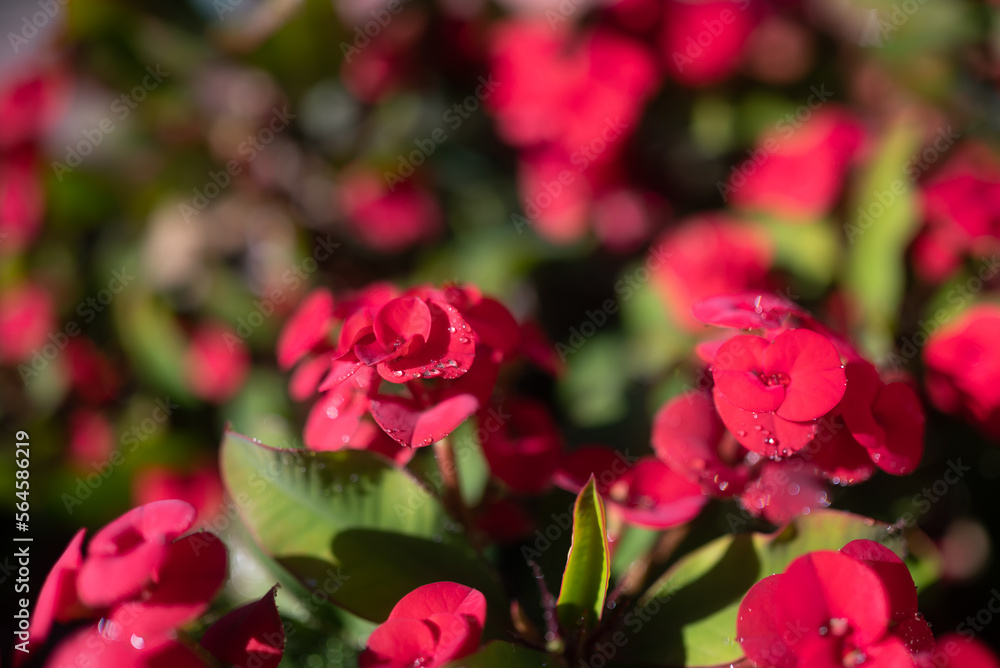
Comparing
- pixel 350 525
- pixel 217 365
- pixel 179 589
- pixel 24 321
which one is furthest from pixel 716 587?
pixel 24 321

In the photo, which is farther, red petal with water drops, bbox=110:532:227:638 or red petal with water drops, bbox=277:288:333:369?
red petal with water drops, bbox=277:288:333:369

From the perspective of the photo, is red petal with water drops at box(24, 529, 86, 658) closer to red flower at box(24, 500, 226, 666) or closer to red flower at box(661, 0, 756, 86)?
red flower at box(24, 500, 226, 666)

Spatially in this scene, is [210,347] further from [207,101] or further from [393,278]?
[207,101]

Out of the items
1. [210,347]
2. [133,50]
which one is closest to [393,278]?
[210,347]

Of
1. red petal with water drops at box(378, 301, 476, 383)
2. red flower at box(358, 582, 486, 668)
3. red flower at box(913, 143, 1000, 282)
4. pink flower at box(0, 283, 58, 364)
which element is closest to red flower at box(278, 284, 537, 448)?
red petal with water drops at box(378, 301, 476, 383)

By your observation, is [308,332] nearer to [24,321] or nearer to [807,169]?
[807,169]

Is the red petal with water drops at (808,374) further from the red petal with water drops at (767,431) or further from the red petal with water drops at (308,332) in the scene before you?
the red petal with water drops at (308,332)
